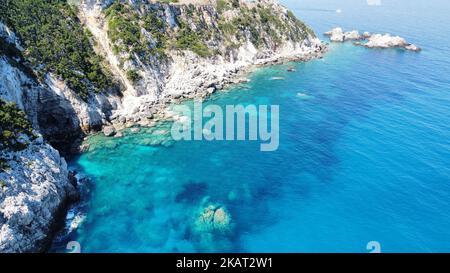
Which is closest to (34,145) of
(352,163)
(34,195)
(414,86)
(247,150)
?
(34,195)

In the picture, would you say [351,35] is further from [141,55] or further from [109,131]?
[109,131]

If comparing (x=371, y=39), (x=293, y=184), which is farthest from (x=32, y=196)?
(x=371, y=39)

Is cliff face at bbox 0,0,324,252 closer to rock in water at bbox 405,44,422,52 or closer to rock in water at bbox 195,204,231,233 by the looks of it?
rock in water at bbox 195,204,231,233

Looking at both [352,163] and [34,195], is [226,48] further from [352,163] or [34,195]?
[34,195]

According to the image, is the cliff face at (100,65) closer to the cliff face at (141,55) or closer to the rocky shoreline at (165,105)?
the cliff face at (141,55)

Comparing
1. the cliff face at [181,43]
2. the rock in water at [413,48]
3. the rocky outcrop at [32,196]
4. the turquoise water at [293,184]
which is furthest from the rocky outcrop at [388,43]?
the rocky outcrop at [32,196]

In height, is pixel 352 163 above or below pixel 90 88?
below
